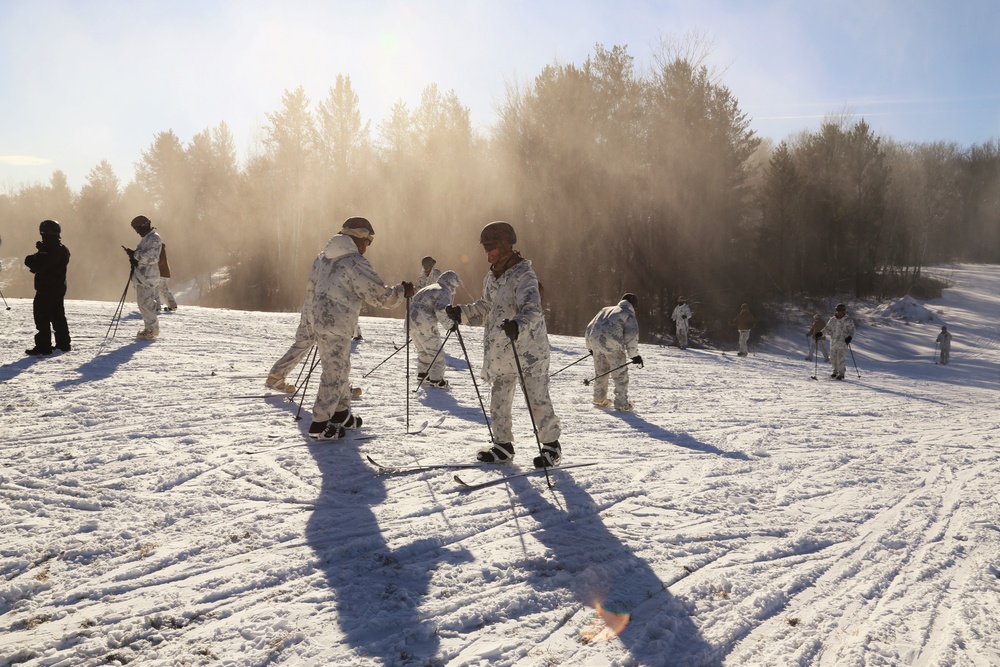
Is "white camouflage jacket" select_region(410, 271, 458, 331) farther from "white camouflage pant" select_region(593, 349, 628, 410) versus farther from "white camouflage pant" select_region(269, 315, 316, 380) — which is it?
"white camouflage pant" select_region(593, 349, 628, 410)

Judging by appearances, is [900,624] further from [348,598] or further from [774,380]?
[774,380]

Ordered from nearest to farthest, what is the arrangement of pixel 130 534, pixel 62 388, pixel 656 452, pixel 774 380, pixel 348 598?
pixel 348 598 < pixel 130 534 < pixel 656 452 < pixel 62 388 < pixel 774 380

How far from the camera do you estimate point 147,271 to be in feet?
33.7

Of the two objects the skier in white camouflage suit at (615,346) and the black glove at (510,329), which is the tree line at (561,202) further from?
the black glove at (510,329)

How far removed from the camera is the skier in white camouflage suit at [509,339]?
527 cm

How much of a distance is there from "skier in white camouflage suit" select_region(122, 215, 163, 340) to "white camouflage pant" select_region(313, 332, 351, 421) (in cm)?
594

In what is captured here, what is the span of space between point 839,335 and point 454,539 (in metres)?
14.5

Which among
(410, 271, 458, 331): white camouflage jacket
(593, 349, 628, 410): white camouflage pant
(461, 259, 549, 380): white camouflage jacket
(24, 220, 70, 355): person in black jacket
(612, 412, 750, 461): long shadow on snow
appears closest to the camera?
(461, 259, 549, 380): white camouflage jacket

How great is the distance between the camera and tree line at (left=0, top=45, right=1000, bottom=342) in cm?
3225

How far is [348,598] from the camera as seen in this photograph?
10.8 feet

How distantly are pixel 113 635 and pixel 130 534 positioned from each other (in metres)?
1.11

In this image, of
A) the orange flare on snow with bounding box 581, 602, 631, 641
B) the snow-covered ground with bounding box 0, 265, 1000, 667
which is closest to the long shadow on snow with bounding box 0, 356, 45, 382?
the snow-covered ground with bounding box 0, 265, 1000, 667

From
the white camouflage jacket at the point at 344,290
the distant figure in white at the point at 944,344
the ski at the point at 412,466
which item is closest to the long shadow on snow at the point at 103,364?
the white camouflage jacket at the point at 344,290

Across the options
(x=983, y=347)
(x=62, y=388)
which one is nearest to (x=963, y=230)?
(x=983, y=347)
